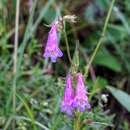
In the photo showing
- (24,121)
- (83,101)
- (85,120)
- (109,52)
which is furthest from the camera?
(109,52)

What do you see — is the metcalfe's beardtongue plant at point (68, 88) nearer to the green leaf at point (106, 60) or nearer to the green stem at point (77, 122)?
the green stem at point (77, 122)

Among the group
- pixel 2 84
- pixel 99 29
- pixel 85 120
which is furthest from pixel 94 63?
pixel 85 120

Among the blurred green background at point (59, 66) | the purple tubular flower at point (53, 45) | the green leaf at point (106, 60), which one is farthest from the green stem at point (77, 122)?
the green leaf at point (106, 60)

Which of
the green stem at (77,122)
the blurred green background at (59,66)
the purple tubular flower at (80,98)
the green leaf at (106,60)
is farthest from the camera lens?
the green leaf at (106,60)

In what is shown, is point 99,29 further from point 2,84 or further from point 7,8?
point 2,84

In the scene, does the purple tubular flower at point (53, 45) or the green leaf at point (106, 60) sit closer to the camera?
the purple tubular flower at point (53, 45)

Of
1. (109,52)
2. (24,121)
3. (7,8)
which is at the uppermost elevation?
(7,8)
